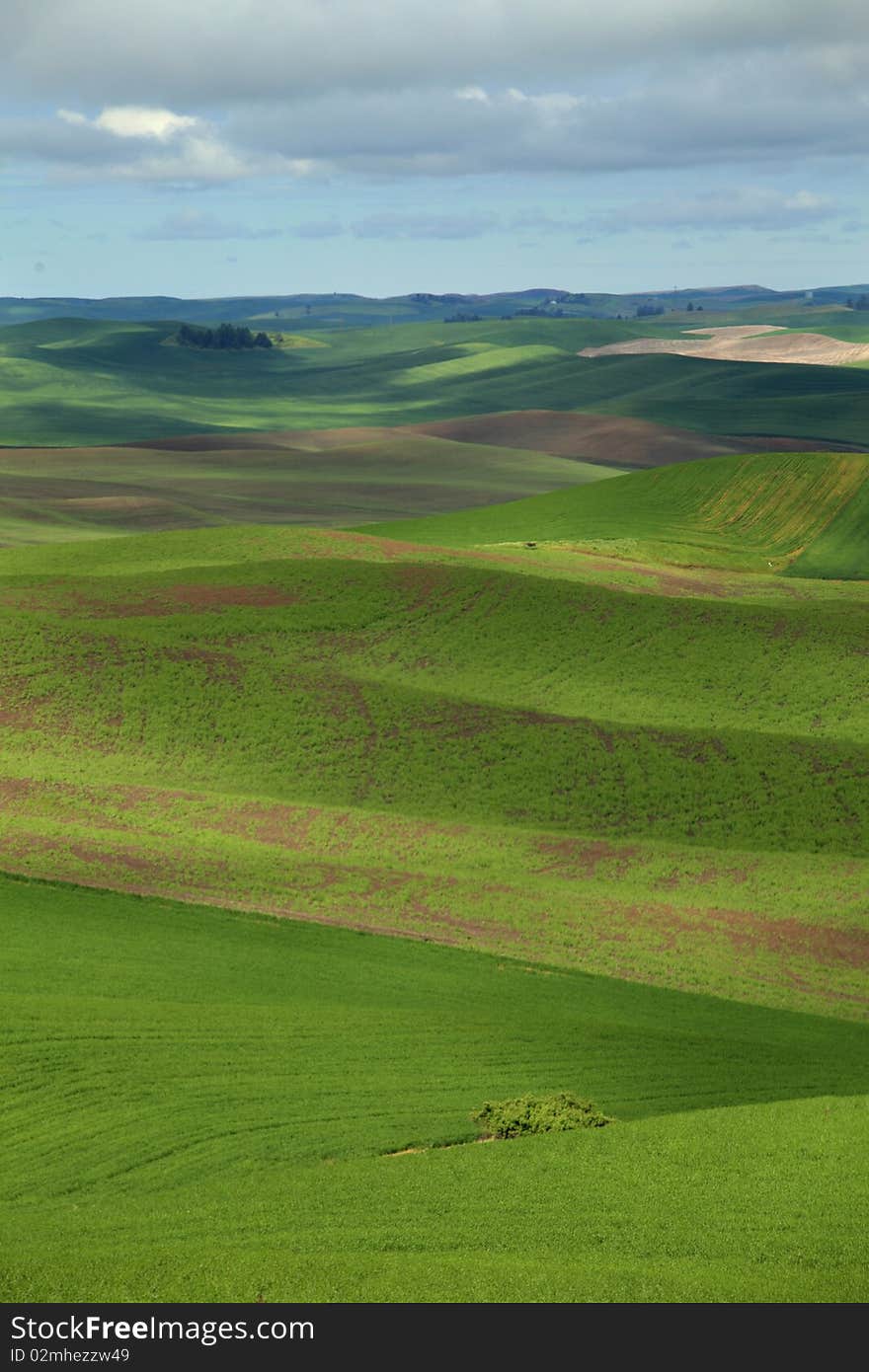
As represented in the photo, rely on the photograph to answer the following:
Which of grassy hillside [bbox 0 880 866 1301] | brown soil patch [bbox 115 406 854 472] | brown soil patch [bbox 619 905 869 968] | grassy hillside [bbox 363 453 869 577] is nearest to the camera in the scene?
grassy hillside [bbox 0 880 866 1301]

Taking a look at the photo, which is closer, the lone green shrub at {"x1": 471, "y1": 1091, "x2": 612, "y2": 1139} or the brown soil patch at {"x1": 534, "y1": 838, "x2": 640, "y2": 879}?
the lone green shrub at {"x1": 471, "y1": 1091, "x2": 612, "y2": 1139}

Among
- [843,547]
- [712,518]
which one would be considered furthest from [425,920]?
[712,518]

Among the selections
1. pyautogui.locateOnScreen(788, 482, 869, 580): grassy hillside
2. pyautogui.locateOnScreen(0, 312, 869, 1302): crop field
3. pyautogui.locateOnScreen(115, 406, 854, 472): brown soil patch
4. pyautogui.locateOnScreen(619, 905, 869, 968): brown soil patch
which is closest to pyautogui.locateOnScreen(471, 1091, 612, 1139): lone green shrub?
pyautogui.locateOnScreen(0, 312, 869, 1302): crop field

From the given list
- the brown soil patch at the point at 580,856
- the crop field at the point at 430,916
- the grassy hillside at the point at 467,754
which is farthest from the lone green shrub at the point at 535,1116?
the brown soil patch at the point at 580,856

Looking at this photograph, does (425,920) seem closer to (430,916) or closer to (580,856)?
(430,916)

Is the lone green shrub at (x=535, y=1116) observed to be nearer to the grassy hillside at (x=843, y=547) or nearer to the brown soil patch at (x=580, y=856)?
the brown soil patch at (x=580, y=856)

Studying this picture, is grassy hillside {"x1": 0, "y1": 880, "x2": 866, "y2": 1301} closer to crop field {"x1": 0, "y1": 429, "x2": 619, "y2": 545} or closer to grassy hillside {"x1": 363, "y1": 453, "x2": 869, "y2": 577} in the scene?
grassy hillside {"x1": 363, "y1": 453, "x2": 869, "y2": 577}

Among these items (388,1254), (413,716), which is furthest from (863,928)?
(388,1254)
